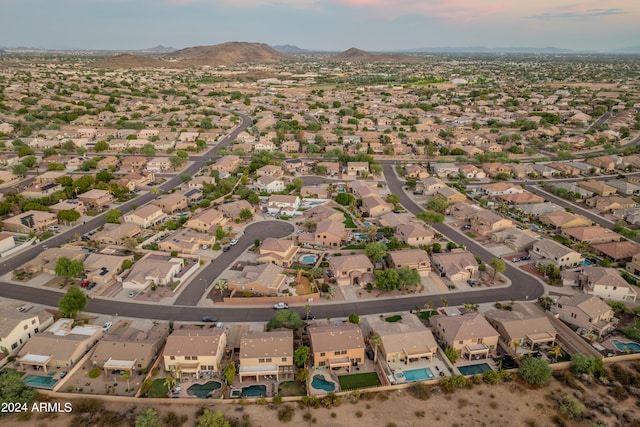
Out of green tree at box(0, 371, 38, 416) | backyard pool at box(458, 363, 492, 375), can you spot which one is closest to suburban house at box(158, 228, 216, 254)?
green tree at box(0, 371, 38, 416)

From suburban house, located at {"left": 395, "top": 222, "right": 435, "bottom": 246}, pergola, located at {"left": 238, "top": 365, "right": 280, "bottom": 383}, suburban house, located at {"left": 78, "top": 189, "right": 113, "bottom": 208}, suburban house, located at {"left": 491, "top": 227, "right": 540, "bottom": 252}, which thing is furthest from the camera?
suburban house, located at {"left": 78, "top": 189, "right": 113, "bottom": 208}

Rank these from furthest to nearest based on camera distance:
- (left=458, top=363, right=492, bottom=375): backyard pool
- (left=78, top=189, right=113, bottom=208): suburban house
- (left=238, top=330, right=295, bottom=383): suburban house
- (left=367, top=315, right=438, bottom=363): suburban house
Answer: (left=78, top=189, right=113, bottom=208): suburban house → (left=367, top=315, right=438, bottom=363): suburban house → (left=458, top=363, right=492, bottom=375): backyard pool → (left=238, top=330, right=295, bottom=383): suburban house

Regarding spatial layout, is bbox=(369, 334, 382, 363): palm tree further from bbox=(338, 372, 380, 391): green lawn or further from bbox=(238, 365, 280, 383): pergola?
bbox=(238, 365, 280, 383): pergola

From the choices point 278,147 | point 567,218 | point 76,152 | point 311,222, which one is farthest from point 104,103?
point 567,218

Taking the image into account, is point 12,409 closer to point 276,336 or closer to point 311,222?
point 276,336

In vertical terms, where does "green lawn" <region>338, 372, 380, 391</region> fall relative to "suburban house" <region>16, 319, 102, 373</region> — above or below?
below

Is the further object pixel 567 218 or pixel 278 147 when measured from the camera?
pixel 278 147
